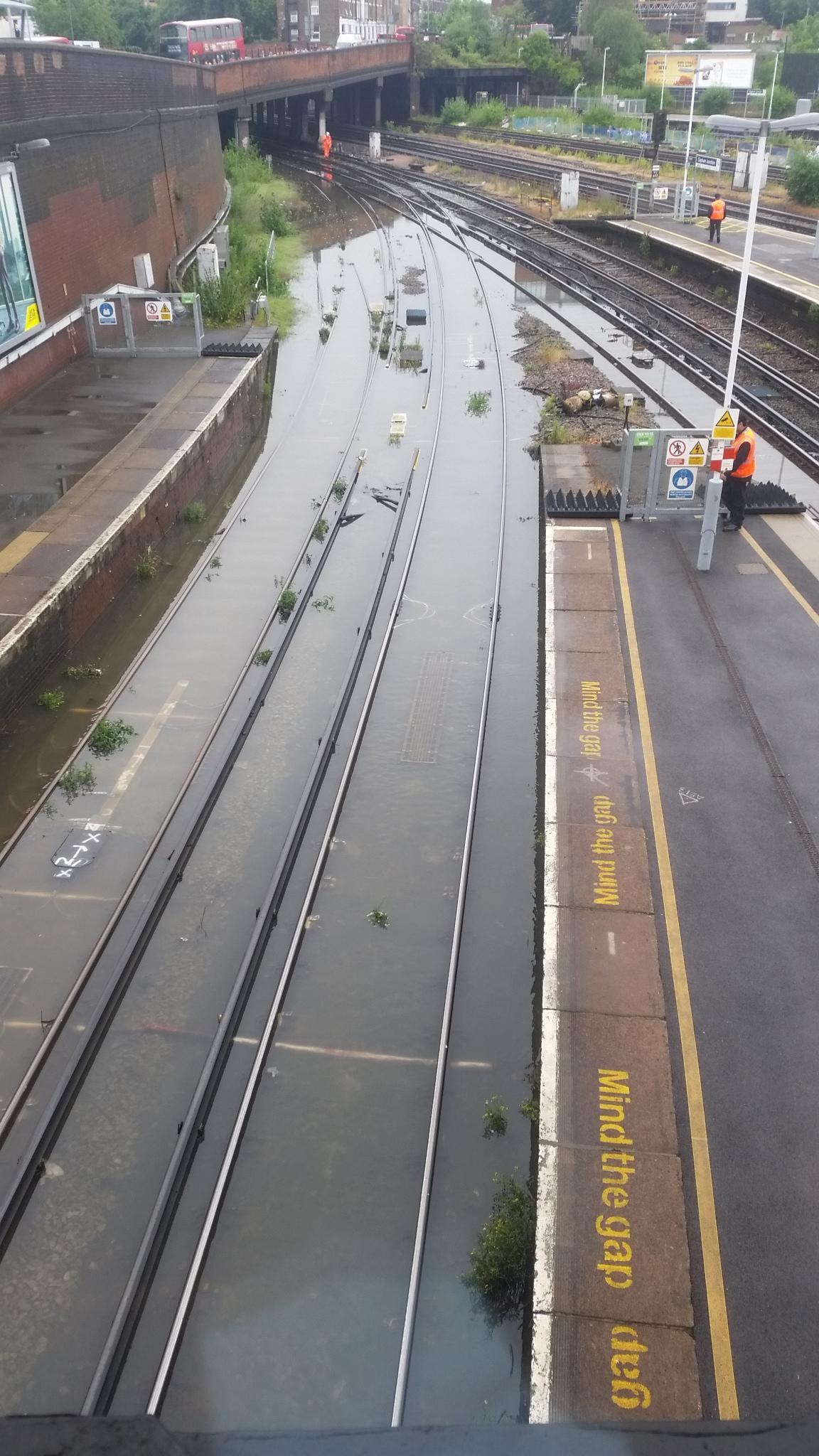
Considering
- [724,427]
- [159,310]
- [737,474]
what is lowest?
[737,474]

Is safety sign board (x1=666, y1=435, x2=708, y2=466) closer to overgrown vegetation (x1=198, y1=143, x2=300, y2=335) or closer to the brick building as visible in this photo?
overgrown vegetation (x1=198, y1=143, x2=300, y2=335)

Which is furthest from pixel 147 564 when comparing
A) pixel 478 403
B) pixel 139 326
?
pixel 139 326

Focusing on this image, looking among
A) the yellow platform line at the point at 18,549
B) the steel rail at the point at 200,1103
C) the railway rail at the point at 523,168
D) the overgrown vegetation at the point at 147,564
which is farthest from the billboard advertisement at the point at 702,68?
the steel rail at the point at 200,1103

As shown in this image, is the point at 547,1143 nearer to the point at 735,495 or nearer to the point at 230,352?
the point at 735,495

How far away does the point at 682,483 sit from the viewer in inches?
622

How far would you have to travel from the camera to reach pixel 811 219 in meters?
40.1

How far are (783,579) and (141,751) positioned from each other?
851 centimetres

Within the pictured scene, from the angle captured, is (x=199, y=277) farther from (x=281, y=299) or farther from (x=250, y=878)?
(x=250, y=878)

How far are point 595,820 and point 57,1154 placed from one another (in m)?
5.14

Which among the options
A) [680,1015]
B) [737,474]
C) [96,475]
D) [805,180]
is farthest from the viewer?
[805,180]

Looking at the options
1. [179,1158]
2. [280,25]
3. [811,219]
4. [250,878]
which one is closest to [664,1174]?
[179,1158]

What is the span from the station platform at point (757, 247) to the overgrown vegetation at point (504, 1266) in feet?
85.5

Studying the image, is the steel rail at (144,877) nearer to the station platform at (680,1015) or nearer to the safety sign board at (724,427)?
the station platform at (680,1015)

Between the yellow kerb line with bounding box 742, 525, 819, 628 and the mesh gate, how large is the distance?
14.0 m
